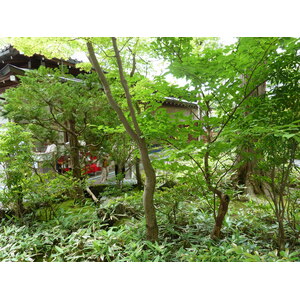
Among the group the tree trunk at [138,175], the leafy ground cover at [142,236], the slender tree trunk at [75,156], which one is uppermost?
the slender tree trunk at [75,156]

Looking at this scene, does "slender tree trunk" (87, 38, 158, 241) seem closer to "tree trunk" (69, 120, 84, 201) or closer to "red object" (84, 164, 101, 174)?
"tree trunk" (69, 120, 84, 201)

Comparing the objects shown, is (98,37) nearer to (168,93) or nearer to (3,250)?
(168,93)

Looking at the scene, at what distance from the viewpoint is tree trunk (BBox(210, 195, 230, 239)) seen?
201 cm

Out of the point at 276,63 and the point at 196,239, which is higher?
the point at 276,63

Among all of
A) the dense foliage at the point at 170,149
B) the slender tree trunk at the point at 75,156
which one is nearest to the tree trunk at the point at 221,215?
the dense foliage at the point at 170,149

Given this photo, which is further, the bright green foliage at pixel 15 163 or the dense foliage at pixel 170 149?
the bright green foliage at pixel 15 163

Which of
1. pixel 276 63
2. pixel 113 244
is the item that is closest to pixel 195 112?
pixel 276 63

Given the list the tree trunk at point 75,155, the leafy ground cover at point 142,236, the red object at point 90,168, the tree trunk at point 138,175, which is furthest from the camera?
the tree trunk at point 138,175

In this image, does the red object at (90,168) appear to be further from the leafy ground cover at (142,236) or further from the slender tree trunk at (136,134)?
the slender tree trunk at (136,134)

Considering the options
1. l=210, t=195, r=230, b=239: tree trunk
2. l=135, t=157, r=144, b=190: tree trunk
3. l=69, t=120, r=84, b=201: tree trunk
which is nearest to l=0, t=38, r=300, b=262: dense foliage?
l=210, t=195, r=230, b=239: tree trunk

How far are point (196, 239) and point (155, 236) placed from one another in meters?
0.47

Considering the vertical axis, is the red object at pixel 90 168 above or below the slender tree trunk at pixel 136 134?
below

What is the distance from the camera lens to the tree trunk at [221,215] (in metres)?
2.01

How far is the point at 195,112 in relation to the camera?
2.11 metres
